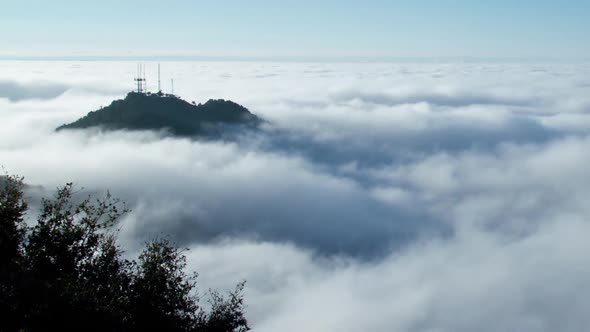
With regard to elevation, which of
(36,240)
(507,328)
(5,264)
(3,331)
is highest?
(507,328)

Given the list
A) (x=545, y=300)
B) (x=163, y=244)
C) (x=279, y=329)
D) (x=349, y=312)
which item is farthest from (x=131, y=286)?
(x=545, y=300)

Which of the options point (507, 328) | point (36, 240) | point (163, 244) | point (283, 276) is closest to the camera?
point (36, 240)

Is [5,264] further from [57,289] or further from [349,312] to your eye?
[349,312]

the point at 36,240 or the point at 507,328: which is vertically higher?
the point at 507,328

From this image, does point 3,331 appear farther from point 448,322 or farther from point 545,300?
point 545,300

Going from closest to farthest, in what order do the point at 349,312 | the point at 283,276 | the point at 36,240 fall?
the point at 36,240
the point at 349,312
the point at 283,276

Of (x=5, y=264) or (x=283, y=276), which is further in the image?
(x=283, y=276)
